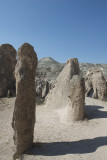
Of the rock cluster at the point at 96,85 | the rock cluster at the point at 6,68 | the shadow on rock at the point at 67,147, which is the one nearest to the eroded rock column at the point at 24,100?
the shadow on rock at the point at 67,147

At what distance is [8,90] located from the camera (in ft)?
58.4

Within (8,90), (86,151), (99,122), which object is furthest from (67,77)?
(86,151)

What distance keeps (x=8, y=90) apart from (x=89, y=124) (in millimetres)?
11868

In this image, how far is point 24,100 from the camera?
19.5ft

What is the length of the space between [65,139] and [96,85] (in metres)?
10.6

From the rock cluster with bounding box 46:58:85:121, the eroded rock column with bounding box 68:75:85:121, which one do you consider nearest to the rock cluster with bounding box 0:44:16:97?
the rock cluster with bounding box 46:58:85:121

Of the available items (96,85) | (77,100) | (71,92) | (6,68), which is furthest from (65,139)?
(6,68)

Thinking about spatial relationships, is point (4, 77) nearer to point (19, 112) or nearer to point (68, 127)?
point (68, 127)

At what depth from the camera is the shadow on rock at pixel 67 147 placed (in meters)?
5.80

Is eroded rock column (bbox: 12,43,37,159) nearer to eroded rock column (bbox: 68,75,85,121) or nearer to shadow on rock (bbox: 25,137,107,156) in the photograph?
shadow on rock (bbox: 25,137,107,156)

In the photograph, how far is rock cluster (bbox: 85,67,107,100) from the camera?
50.9 feet

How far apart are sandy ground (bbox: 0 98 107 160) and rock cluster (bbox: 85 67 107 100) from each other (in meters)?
5.36

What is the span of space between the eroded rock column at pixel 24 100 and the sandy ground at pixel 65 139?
0.53 m

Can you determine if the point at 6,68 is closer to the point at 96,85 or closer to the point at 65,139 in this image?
the point at 96,85
